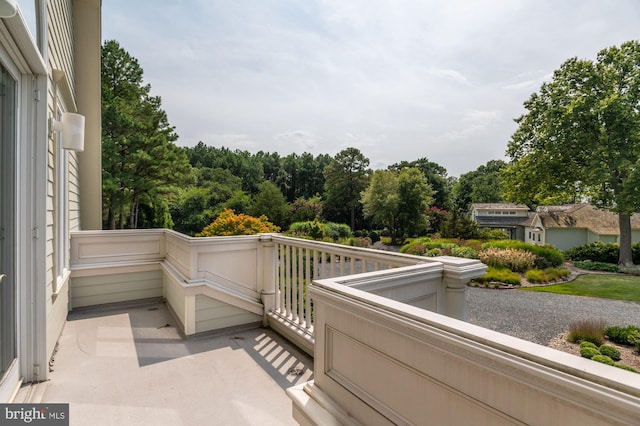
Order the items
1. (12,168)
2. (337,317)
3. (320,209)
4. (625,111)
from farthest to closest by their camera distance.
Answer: (320,209) → (625,111) → (12,168) → (337,317)

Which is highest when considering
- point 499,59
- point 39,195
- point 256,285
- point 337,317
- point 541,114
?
point 541,114

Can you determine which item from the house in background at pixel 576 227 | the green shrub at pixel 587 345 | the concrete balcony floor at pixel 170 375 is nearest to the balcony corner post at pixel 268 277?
the concrete balcony floor at pixel 170 375

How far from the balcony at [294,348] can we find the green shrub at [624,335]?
4.84 metres

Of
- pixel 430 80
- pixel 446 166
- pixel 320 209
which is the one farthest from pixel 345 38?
pixel 446 166

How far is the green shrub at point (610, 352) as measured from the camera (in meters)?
4.23

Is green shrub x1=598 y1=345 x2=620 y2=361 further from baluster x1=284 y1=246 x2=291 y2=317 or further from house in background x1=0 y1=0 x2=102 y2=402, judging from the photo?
house in background x1=0 y1=0 x2=102 y2=402

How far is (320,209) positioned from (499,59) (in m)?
21.3

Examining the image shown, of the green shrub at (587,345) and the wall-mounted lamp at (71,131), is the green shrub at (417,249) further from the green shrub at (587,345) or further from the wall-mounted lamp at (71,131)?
the wall-mounted lamp at (71,131)

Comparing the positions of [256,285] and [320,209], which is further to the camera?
[320,209]

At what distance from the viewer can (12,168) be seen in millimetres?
1881

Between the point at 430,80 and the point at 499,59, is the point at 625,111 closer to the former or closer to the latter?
the point at 499,59

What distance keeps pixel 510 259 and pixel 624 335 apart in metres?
5.91

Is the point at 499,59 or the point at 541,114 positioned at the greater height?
the point at 541,114

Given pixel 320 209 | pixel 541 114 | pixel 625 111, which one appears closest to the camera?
pixel 625 111
